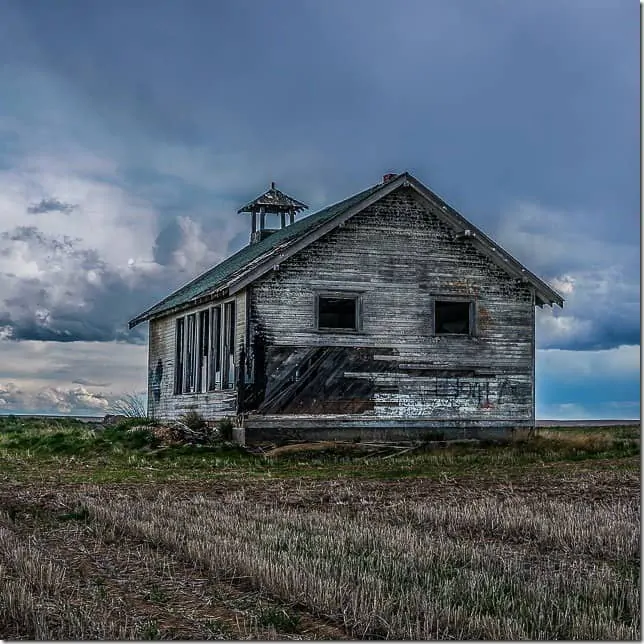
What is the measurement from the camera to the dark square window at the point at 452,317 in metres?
25.5

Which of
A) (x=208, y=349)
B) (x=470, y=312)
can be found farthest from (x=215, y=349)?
(x=470, y=312)

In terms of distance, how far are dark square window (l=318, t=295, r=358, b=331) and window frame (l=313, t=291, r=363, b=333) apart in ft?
0.09

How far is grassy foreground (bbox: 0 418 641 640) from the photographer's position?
6.48m

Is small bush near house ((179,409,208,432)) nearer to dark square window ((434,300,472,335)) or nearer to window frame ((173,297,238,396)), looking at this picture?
window frame ((173,297,238,396))

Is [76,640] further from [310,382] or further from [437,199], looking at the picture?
[437,199]

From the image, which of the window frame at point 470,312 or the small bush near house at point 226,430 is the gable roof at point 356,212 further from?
the small bush near house at point 226,430

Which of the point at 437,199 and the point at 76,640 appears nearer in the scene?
the point at 76,640

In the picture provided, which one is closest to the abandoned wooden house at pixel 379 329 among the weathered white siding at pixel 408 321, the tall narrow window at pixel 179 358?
the weathered white siding at pixel 408 321

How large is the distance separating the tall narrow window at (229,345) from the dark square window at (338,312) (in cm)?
215

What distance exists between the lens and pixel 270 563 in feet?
26.6

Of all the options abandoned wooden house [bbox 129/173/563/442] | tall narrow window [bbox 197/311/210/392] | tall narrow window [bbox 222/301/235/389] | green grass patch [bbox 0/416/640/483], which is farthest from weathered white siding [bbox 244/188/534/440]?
tall narrow window [bbox 197/311/210/392]

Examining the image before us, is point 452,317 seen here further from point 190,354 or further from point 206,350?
point 190,354

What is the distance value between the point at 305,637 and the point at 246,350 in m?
17.1

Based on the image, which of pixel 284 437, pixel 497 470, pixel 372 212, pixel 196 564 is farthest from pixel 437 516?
pixel 372 212
